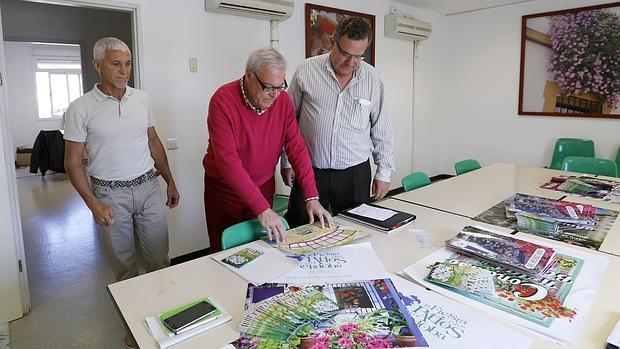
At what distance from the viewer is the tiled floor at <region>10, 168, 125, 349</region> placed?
2.25 m

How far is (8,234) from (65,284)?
2.45 feet

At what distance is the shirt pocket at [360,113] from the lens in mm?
2111

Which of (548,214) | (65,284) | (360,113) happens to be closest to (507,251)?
(548,214)

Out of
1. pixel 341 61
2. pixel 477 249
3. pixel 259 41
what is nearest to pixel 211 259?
pixel 477 249

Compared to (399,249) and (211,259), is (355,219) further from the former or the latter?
(211,259)

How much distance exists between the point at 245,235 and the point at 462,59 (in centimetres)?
497

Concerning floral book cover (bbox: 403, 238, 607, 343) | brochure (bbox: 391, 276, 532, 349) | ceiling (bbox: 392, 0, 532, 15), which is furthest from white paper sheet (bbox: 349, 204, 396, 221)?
ceiling (bbox: 392, 0, 532, 15)

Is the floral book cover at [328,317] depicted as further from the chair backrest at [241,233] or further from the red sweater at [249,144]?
the red sweater at [249,144]

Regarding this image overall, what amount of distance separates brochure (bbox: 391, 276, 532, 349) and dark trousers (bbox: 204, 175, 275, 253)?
98 centimetres

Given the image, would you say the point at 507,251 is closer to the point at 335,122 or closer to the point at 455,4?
the point at 335,122

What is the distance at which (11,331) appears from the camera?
2.29 meters

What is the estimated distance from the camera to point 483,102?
5.46m

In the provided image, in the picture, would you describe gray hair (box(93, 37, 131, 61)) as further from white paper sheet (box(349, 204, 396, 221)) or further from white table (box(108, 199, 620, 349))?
white paper sheet (box(349, 204, 396, 221))

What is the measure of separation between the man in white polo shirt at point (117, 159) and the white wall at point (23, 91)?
745 centimetres
